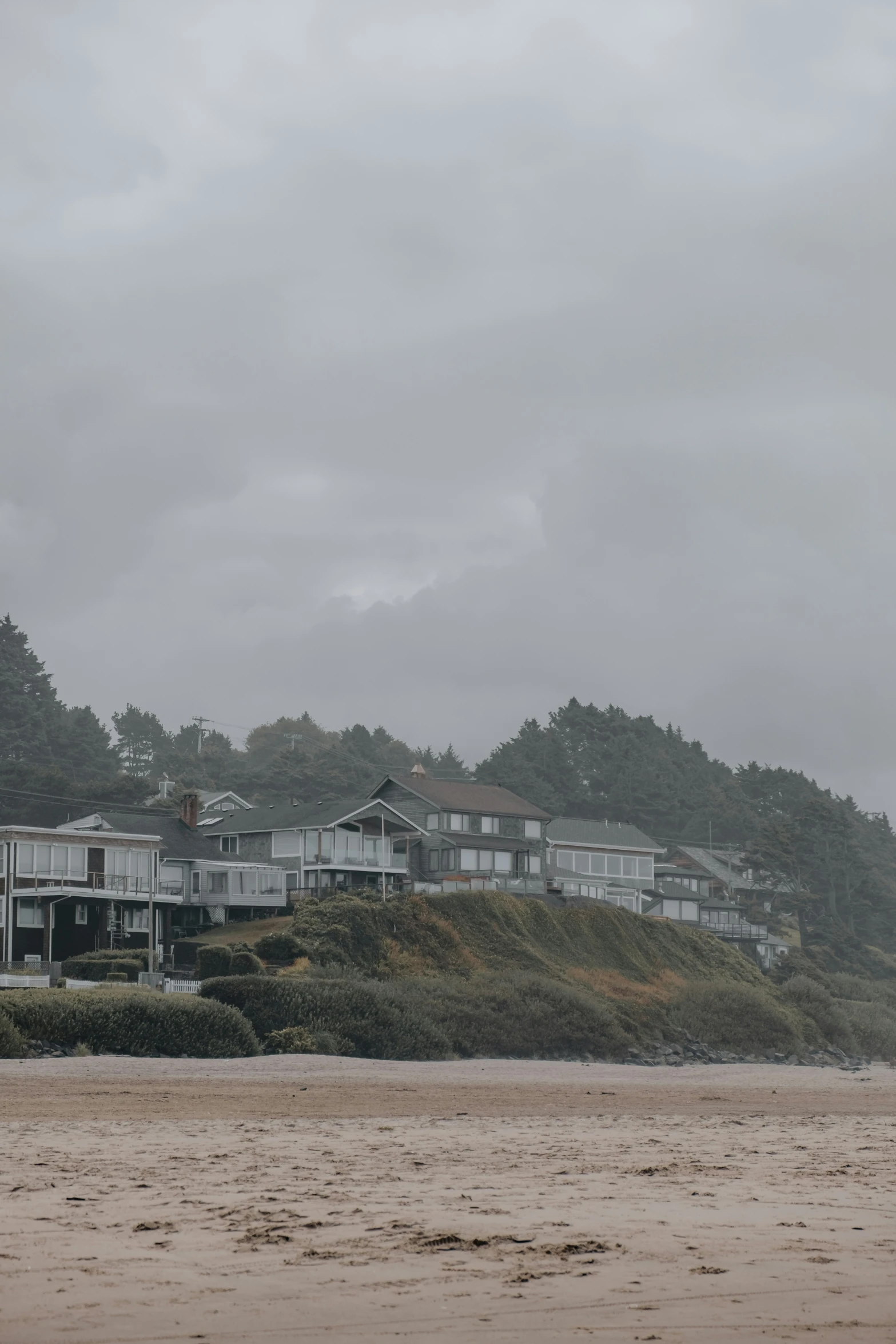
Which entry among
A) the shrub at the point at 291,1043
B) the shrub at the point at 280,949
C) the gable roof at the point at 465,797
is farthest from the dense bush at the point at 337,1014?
the gable roof at the point at 465,797

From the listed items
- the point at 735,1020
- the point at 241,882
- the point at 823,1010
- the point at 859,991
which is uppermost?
the point at 241,882

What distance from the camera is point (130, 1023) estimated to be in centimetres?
3522

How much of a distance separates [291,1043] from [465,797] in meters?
47.9

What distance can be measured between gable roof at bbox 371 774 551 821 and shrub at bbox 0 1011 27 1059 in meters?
51.6

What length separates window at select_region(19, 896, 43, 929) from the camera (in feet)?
Result: 204

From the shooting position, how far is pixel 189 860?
70.9 meters

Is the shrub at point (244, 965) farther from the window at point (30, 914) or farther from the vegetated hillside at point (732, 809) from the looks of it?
the vegetated hillside at point (732, 809)

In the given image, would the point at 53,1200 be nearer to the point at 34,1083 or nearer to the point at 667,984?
the point at 34,1083

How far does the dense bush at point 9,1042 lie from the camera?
1270 inches

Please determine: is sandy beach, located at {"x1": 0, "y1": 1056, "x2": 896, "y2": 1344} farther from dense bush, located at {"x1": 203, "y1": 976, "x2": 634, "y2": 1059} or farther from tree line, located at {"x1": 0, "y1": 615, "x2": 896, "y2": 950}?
A: tree line, located at {"x1": 0, "y1": 615, "x2": 896, "y2": 950}

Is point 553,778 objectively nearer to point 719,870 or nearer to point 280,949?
point 719,870

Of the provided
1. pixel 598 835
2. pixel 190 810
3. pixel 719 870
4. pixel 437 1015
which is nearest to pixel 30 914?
pixel 190 810

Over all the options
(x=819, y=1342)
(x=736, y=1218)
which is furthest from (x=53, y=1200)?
(x=819, y=1342)

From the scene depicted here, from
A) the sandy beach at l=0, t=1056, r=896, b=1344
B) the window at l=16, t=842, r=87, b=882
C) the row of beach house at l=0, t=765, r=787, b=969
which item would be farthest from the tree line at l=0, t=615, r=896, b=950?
the sandy beach at l=0, t=1056, r=896, b=1344
